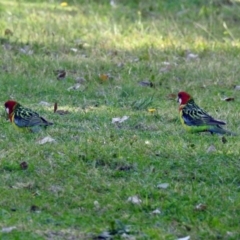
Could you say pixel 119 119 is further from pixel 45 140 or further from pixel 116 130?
pixel 45 140

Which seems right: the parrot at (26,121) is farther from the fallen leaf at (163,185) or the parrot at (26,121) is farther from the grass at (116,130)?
the fallen leaf at (163,185)

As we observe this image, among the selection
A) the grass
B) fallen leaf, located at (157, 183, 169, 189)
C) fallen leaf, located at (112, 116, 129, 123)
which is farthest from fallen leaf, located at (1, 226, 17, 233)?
fallen leaf, located at (112, 116, 129, 123)

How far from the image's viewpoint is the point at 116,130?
25.4 feet

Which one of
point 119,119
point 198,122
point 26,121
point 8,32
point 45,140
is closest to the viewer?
point 45,140

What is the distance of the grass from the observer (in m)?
5.81

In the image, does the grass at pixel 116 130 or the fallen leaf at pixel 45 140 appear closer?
the grass at pixel 116 130

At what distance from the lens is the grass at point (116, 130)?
19.1 ft

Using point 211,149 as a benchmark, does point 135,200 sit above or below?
below

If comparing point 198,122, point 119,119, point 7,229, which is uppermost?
point 198,122

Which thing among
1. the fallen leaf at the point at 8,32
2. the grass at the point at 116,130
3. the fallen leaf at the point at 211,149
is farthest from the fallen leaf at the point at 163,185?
the fallen leaf at the point at 8,32

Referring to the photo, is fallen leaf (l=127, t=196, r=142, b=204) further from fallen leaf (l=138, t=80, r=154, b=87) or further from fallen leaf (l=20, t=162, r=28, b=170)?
fallen leaf (l=138, t=80, r=154, b=87)

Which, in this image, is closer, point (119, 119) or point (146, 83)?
point (119, 119)

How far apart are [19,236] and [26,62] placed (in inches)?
214

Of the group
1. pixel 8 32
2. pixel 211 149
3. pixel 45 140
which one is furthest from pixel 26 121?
pixel 8 32
